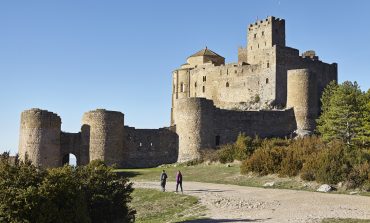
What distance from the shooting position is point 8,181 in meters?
16.8

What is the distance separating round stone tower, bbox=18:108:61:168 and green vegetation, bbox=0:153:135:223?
2438cm

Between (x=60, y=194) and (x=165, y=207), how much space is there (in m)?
7.68

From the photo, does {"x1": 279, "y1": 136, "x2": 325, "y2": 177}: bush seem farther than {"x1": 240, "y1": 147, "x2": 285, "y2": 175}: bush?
No

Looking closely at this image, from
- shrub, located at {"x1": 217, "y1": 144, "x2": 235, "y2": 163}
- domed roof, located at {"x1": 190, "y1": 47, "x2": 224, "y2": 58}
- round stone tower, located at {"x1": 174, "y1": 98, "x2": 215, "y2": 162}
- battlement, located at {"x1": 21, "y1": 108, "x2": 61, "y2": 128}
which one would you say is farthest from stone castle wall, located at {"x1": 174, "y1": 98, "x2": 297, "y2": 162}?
domed roof, located at {"x1": 190, "y1": 47, "x2": 224, "y2": 58}

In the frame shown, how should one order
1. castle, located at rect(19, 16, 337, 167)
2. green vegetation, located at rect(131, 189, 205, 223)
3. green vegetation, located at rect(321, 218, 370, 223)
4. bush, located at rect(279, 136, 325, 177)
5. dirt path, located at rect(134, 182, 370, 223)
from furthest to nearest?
castle, located at rect(19, 16, 337, 167), bush, located at rect(279, 136, 325, 177), green vegetation, located at rect(131, 189, 205, 223), dirt path, located at rect(134, 182, 370, 223), green vegetation, located at rect(321, 218, 370, 223)

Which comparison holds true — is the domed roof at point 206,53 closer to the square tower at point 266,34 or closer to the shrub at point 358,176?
the square tower at point 266,34

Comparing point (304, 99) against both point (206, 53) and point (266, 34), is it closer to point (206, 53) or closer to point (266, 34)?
point (266, 34)

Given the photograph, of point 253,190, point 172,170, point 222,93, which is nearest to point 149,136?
point 172,170

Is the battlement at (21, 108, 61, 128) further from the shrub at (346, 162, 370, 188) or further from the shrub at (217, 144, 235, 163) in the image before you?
the shrub at (346, 162, 370, 188)

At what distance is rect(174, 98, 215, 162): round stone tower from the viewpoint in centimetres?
4641

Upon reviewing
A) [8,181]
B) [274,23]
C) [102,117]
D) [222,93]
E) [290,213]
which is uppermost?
[274,23]

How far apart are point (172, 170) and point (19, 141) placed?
43.9 feet

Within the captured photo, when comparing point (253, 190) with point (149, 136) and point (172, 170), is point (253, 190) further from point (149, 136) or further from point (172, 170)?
point (149, 136)

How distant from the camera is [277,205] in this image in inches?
833
